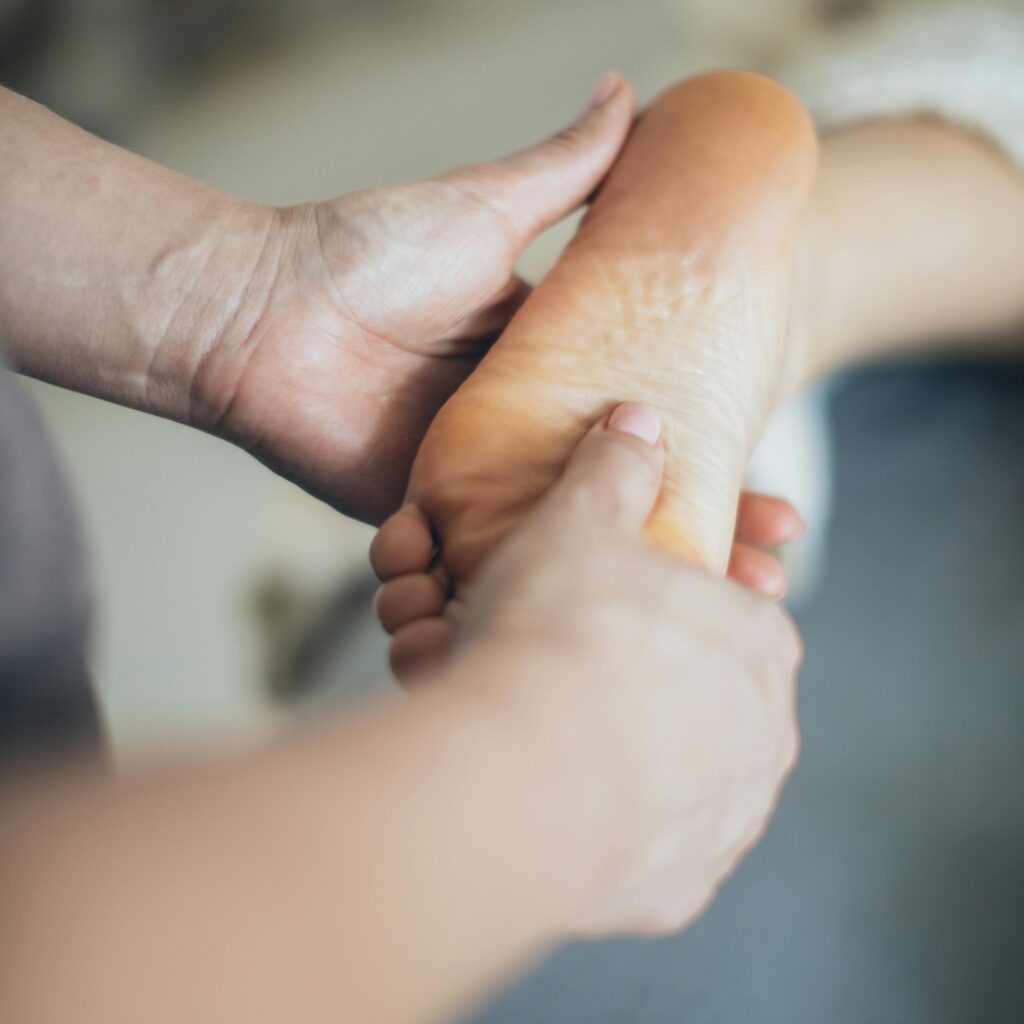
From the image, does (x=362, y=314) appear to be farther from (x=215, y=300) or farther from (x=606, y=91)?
(x=606, y=91)

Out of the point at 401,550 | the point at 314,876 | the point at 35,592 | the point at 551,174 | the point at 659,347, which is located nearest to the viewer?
the point at 314,876

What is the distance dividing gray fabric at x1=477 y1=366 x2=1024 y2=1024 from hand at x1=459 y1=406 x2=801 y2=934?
0.96 feet

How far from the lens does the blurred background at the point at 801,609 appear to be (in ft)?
2.53

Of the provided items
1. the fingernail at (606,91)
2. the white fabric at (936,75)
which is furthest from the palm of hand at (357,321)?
the white fabric at (936,75)

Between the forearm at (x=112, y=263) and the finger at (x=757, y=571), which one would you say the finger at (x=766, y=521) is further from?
the forearm at (x=112, y=263)

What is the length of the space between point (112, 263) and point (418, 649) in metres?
0.43

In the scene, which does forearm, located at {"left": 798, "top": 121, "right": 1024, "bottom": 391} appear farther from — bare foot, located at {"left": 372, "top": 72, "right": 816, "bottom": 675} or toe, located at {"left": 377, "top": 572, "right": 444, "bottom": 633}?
toe, located at {"left": 377, "top": 572, "right": 444, "bottom": 633}

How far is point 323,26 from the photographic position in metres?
1.65

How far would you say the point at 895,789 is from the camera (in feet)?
2.82

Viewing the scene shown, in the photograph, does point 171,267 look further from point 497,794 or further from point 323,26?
point 323,26

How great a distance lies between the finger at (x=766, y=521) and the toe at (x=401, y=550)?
0.32 meters

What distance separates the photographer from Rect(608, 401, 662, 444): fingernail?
0.61 metres

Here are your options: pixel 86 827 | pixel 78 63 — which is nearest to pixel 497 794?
pixel 86 827

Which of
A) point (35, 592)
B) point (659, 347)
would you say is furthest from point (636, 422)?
point (35, 592)
